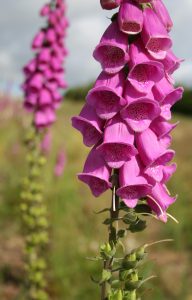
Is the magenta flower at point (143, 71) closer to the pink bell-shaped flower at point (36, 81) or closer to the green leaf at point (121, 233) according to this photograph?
the green leaf at point (121, 233)

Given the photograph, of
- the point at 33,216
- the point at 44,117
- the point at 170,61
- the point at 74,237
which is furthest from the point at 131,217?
the point at 74,237

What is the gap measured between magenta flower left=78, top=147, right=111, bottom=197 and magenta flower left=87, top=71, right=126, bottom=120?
153 mm

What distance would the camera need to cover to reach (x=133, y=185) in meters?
1.93

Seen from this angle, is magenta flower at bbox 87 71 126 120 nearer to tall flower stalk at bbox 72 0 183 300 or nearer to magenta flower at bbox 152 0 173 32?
tall flower stalk at bbox 72 0 183 300

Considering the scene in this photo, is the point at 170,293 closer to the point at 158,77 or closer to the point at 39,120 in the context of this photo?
the point at 39,120

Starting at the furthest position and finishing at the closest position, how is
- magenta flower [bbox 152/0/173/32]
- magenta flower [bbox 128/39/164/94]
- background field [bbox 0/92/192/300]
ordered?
background field [bbox 0/92/192/300] < magenta flower [bbox 152/0/173/32] < magenta flower [bbox 128/39/164/94]

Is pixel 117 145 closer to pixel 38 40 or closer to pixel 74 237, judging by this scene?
pixel 38 40

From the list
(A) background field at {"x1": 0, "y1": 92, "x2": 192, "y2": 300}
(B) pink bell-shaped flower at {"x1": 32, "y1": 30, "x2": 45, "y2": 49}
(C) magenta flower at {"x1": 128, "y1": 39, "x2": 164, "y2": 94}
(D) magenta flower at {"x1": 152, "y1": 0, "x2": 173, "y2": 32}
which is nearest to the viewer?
(C) magenta flower at {"x1": 128, "y1": 39, "x2": 164, "y2": 94}

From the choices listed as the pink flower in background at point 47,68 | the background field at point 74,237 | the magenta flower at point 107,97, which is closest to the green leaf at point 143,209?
the magenta flower at point 107,97

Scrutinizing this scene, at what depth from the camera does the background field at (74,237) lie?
20.6 feet

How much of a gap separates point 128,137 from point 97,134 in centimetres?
12

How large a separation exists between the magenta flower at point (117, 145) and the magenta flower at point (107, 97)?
0.11ft

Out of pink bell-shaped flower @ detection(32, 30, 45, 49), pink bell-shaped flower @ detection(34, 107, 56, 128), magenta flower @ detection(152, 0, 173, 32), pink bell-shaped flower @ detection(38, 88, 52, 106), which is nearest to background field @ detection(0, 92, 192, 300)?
pink bell-shaped flower @ detection(34, 107, 56, 128)

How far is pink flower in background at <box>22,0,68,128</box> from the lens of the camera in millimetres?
4785
